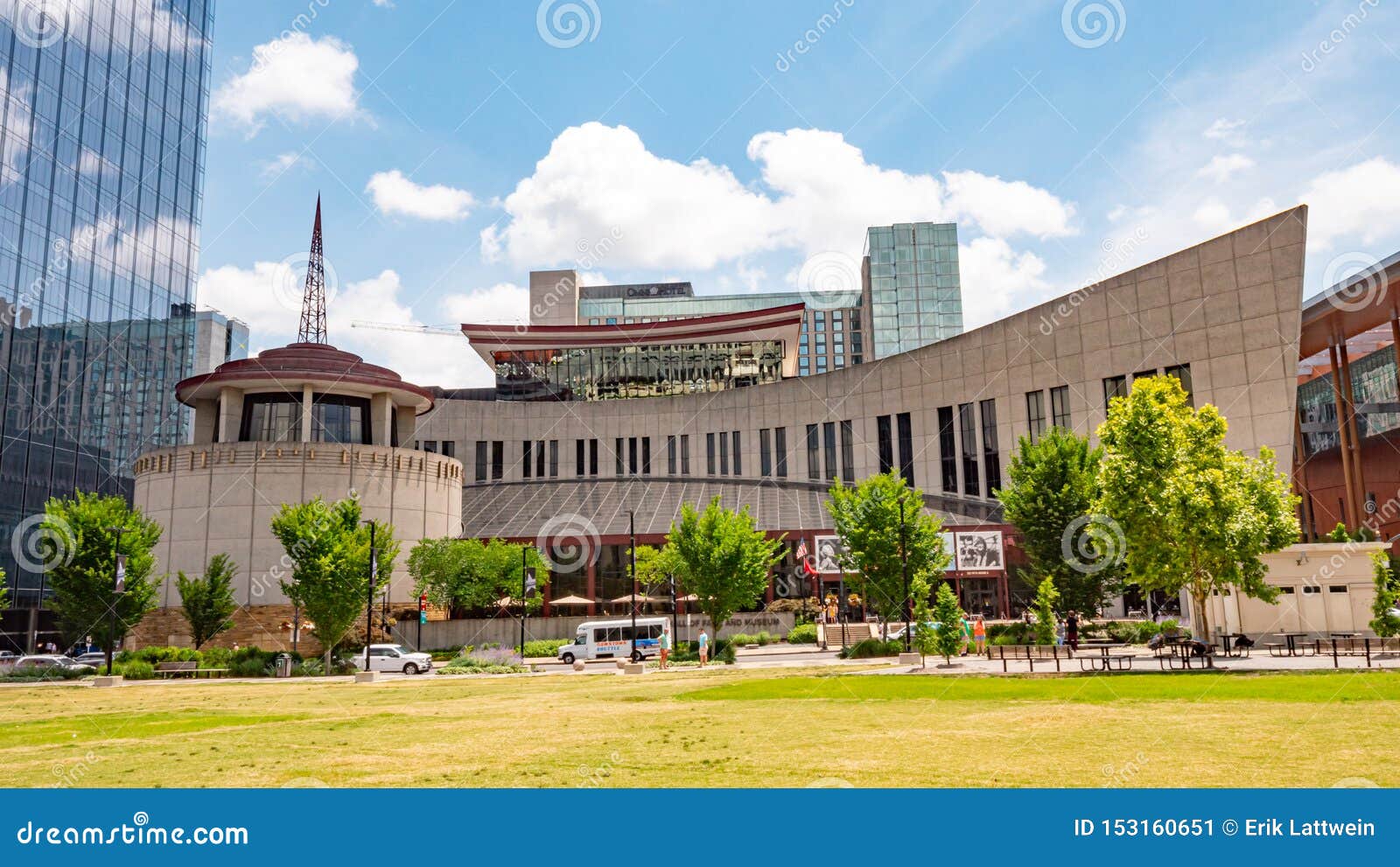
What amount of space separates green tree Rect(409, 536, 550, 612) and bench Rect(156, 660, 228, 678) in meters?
15.5

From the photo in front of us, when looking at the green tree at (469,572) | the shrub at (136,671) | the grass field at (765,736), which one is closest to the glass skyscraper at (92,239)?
the green tree at (469,572)

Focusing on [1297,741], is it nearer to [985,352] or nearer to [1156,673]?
[1156,673]

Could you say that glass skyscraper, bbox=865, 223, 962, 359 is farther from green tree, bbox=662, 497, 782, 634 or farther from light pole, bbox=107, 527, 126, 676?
light pole, bbox=107, 527, 126, 676

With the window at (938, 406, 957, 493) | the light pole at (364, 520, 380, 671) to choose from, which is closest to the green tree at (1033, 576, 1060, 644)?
the light pole at (364, 520, 380, 671)

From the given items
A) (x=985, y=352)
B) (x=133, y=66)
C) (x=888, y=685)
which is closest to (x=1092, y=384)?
(x=985, y=352)

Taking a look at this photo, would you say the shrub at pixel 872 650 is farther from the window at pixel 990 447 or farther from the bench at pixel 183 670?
the window at pixel 990 447

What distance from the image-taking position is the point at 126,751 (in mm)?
16266

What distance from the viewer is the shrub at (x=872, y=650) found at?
41719 millimetres

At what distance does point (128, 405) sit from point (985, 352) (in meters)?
74.6

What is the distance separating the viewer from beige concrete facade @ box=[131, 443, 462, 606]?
57.1m

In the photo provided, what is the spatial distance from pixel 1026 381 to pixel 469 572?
130 feet

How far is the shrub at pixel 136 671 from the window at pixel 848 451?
5245 cm

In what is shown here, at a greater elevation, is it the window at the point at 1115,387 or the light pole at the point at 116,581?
the window at the point at 1115,387

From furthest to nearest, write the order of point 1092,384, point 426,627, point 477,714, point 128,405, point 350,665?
point 128,405 < point 1092,384 < point 426,627 < point 350,665 < point 477,714
